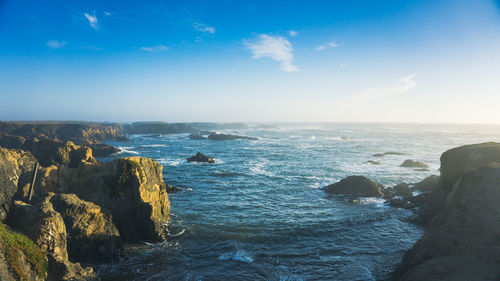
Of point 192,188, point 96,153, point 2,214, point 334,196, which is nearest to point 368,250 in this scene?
point 334,196

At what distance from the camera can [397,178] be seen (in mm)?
48844

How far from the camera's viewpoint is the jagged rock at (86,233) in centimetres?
1775

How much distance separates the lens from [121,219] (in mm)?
22172

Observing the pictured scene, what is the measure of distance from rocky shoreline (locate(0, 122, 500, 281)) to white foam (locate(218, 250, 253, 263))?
6.38m

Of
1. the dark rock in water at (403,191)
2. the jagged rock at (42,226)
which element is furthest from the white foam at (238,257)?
the dark rock in water at (403,191)

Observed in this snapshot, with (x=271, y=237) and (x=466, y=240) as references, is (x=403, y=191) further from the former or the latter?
(x=466, y=240)

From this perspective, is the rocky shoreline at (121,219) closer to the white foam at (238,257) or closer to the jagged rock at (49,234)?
the jagged rock at (49,234)

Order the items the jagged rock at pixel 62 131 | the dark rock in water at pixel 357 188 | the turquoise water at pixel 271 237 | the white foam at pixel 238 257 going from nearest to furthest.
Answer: the turquoise water at pixel 271 237, the white foam at pixel 238 257, the dark rock in water at pixel 357 188, the jagged rock at pixel 62 131

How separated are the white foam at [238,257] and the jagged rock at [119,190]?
250 inches

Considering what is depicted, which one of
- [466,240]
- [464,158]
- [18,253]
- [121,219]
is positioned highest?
[464,158]

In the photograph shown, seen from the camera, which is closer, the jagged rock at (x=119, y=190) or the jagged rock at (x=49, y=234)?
the jagged rock at (x=49, y=234)

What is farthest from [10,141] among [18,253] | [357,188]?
[357,188]

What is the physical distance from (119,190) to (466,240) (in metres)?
25.8

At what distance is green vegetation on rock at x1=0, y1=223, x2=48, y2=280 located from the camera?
1075 centimetres
